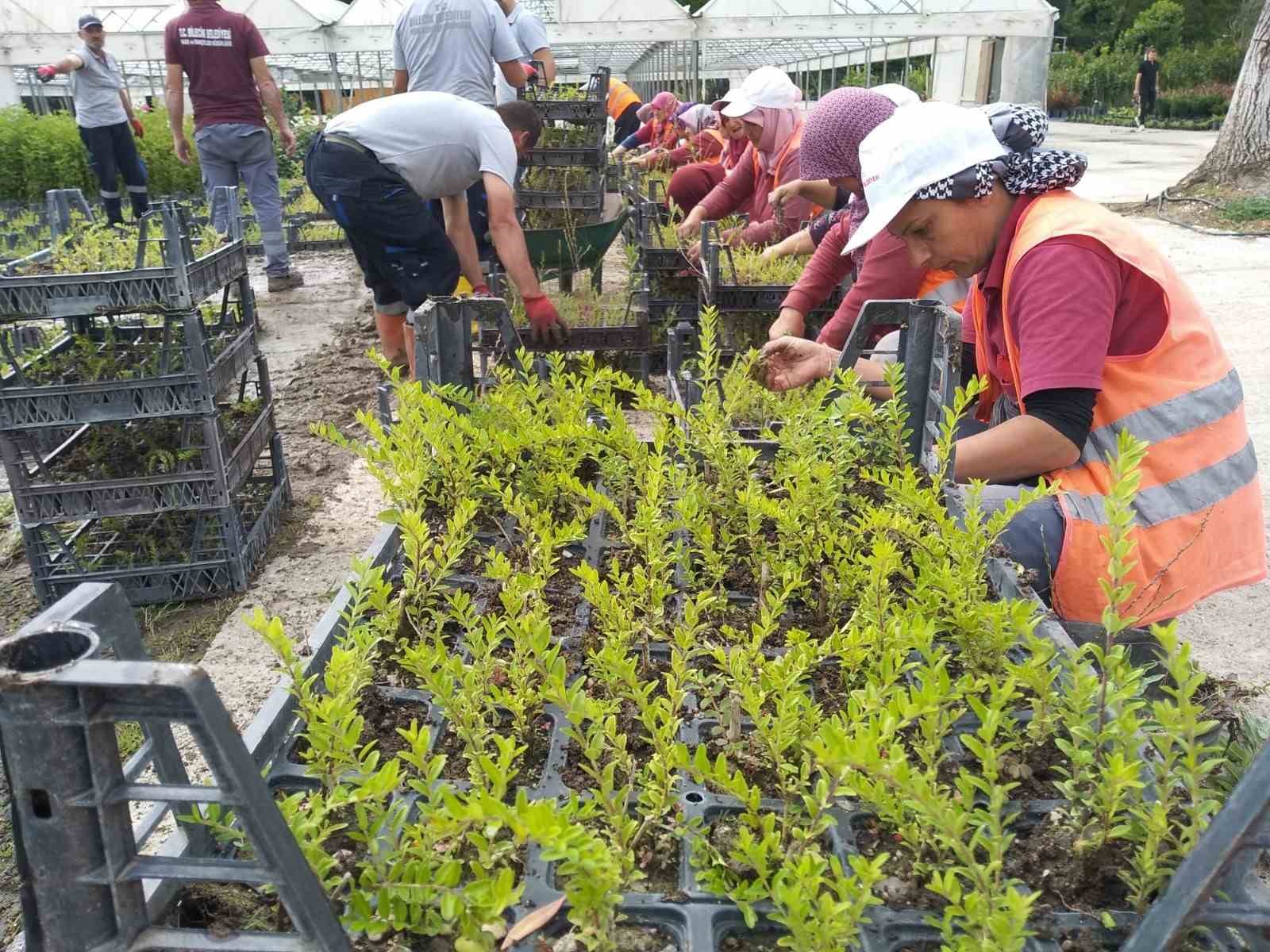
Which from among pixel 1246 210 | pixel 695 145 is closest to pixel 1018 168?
pixel 695 145

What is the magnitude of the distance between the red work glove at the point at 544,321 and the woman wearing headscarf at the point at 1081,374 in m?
2.19

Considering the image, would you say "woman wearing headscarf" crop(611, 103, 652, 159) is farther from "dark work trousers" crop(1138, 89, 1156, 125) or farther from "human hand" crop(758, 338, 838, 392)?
"dark work trousers" crop(1138, 89, 1156, 125)

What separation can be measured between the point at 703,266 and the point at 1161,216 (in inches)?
287

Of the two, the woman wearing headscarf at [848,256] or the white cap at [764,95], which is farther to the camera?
the white cap at [764,95]

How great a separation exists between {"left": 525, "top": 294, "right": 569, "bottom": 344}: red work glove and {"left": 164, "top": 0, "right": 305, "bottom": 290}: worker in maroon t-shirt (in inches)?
136

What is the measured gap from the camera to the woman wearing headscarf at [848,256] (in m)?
3.16

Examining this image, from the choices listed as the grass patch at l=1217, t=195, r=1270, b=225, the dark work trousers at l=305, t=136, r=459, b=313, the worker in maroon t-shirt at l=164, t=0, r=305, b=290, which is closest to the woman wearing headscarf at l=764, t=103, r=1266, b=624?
the dark work trousers at l=305, t=136, r=459, b=313

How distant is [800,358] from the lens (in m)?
2.78

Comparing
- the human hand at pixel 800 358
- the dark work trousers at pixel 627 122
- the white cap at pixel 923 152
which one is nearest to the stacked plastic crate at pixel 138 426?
the human hand at pixel 800 358

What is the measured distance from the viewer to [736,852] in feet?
3.47

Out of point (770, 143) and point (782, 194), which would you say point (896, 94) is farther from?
point (770, 143)

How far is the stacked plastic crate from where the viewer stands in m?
2.90

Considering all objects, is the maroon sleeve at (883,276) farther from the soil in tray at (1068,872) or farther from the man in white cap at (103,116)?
the man in white cap at (103,116)

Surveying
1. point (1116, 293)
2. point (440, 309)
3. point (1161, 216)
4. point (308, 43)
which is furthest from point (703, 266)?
point (308, 43)
